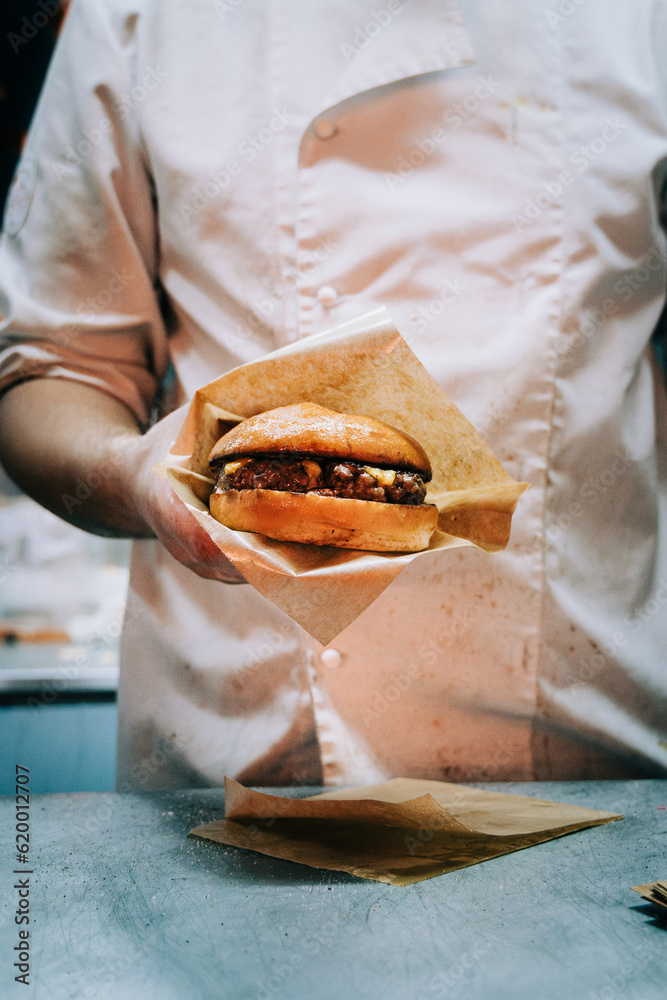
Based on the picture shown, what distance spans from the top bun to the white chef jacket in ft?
1.18

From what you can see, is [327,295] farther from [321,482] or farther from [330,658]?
[330,658]

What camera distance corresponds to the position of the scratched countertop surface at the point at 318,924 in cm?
74

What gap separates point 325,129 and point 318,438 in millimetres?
761

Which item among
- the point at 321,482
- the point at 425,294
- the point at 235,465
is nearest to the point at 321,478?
the point at 321,482

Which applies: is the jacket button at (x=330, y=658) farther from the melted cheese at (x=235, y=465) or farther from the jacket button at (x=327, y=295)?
the jacket button at (x=327, y=295)

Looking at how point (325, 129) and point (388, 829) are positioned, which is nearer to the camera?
point (388, 829)

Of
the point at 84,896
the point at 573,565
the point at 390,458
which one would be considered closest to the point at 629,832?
the point at 573,565

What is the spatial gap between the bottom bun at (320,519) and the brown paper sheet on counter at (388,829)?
1.23ft

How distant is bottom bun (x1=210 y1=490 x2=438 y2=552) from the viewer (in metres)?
1.01

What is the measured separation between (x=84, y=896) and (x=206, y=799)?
0.38m

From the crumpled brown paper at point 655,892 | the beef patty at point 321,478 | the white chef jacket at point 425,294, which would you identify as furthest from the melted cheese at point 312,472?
the crumpled brown paper at point 655,892

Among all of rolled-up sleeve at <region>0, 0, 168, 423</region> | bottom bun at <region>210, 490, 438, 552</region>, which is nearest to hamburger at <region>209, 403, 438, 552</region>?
bottom bun at <region>210, 490, 438, 552</region>

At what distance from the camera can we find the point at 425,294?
56.3 inches

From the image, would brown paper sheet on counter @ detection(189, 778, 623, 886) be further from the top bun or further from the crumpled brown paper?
the top bun
